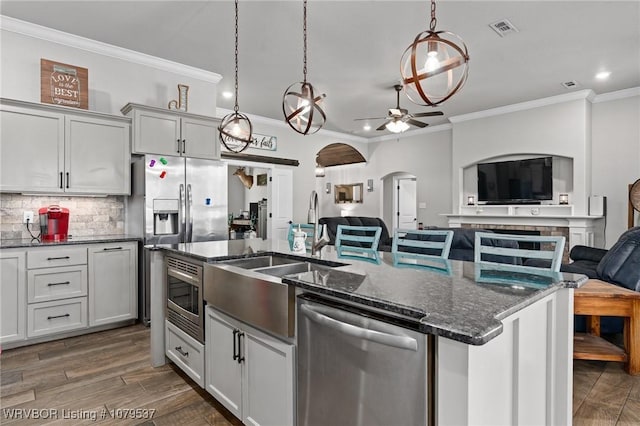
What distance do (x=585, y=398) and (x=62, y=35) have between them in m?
5.47

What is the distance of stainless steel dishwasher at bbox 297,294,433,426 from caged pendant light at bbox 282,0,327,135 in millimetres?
1474

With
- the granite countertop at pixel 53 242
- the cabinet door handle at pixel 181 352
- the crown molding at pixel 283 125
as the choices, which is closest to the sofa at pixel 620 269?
the cabinet door handle at pixel 181 352

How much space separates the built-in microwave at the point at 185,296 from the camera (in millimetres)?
2301

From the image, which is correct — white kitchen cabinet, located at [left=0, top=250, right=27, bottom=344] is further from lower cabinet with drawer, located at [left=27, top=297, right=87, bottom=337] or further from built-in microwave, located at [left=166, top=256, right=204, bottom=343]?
built-in microwave, located at [left=166, top=256, right=204, bottom=343]

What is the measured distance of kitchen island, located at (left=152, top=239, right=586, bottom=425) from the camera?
101 centimetres

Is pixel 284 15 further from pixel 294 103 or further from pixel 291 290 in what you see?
pixel 291 290

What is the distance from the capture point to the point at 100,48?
3.95 metres

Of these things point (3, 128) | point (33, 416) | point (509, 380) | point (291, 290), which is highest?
point (3, 128)

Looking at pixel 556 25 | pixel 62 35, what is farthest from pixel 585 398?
pixel 62 35

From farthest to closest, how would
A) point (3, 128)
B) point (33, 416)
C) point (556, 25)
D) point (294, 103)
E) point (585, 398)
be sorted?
point (556, 25) < point (3, 128) < point (294, 103) < point (585, 398) < point (33, 416)

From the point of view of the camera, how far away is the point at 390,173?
8.76m

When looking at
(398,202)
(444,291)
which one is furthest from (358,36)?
(398,202)

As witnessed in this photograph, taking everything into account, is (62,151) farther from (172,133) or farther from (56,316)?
(56,316)

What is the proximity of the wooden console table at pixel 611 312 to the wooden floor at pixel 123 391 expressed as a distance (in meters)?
0.14
